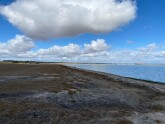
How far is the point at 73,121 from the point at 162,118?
25.0ft

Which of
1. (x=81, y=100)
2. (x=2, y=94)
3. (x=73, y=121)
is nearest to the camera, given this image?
(x=73, y=121)

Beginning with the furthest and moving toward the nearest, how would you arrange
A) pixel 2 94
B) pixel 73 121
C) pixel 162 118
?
pixel 2 94 → pixel 162 118 → pixel 73 121

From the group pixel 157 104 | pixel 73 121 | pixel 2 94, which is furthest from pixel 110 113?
pixel 2 94

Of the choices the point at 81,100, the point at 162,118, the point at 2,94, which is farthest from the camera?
the point at 2,94

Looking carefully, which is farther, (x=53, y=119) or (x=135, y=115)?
(x=135, y=115)

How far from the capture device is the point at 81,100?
80.2 ft

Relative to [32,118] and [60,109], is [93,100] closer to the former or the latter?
[60,109]

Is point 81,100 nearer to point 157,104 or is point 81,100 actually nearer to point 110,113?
point 110,113

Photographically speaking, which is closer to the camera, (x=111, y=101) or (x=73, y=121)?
(x=73, y=121)

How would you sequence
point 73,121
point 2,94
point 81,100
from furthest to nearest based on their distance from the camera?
point 2,94 → point 81,100 → point 73,121

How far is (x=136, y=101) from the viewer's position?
2678cm

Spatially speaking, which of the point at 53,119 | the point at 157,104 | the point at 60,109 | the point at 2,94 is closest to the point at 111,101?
the point at 157,104

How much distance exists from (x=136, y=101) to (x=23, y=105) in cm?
1267

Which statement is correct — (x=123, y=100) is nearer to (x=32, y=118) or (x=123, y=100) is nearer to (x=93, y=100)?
(x=93, y=100)
